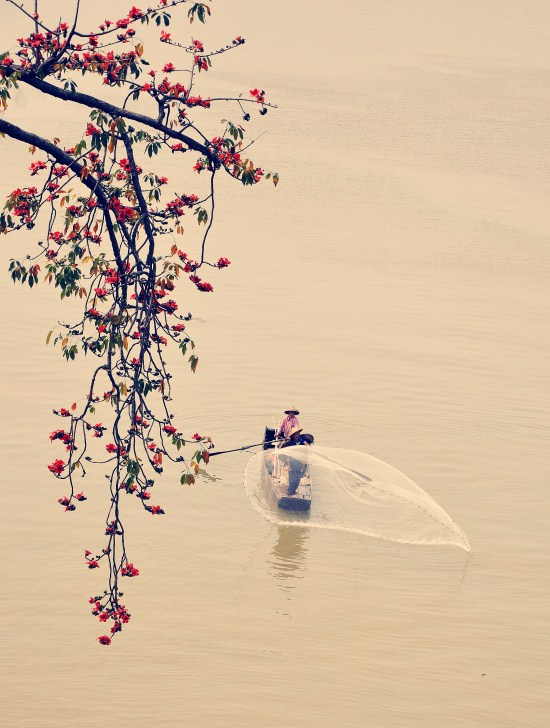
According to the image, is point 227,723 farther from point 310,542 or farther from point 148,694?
point 310,542

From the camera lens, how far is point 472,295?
30.6 m

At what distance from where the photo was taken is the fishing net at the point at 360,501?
15.7 metres

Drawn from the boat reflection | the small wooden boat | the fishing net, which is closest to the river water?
the boat reflection

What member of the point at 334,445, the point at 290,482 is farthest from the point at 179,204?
the point at 334,445

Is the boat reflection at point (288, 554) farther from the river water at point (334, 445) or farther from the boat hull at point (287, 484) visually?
the boat hull at point (287, 484)

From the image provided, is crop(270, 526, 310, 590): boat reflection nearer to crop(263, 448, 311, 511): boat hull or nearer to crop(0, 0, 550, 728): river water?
crop(0, 0, 550, 728): river water

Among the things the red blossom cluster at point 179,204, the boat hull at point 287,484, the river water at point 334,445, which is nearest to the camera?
the red blossom cluster at point 179,204

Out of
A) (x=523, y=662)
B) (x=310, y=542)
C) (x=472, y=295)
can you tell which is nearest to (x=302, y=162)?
(x=472, y=295)

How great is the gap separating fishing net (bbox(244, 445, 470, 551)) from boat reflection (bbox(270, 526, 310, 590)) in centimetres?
24

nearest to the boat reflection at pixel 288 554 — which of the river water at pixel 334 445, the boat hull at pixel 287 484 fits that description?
the river water at pixel 334 445

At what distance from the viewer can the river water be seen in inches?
501

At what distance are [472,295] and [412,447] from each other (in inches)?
439

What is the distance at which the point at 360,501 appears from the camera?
15992 millimetres

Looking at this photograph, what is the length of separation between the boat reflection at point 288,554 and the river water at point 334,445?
0.15 ft
